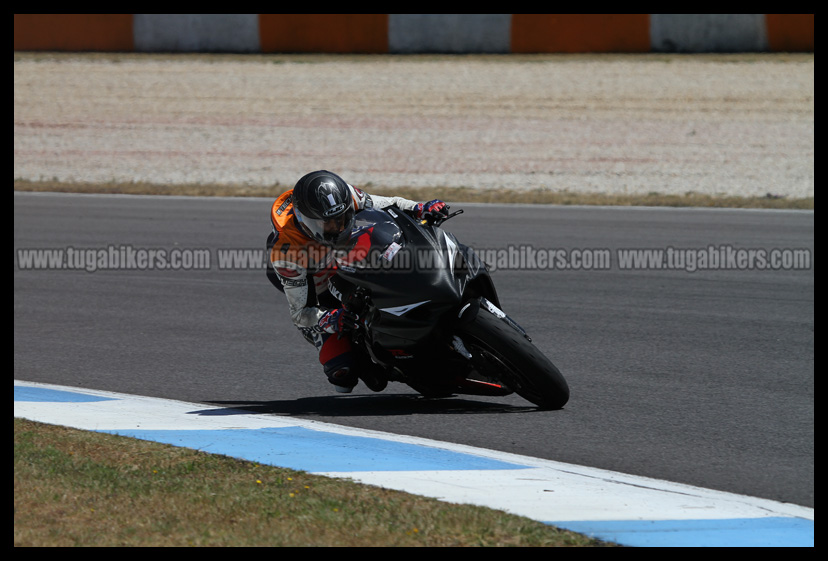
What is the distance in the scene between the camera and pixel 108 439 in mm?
4945

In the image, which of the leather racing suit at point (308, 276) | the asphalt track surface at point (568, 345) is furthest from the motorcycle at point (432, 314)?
the asphalt track surface at point (568, 345)

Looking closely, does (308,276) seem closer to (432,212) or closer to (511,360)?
(432,212)

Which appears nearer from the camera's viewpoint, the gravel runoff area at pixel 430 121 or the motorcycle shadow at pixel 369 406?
the motorcycle shadow at pixel 369 406

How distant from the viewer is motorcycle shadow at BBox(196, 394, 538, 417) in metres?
5.71

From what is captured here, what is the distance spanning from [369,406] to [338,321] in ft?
2.20

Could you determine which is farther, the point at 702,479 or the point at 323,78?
the point at 323,78

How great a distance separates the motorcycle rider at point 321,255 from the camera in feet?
17.0

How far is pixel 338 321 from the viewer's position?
5.52 meters

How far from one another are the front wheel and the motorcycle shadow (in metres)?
0.21

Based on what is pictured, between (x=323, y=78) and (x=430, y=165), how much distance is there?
23.1 feet

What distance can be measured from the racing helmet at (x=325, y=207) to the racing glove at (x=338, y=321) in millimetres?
397

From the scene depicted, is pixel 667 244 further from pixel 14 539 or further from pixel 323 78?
pixel 323 78

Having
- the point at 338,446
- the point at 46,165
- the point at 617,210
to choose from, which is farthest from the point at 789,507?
the point at 46,165

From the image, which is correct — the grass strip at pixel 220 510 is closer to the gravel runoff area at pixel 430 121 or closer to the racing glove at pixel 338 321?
the racing glove at pixel 338 321
